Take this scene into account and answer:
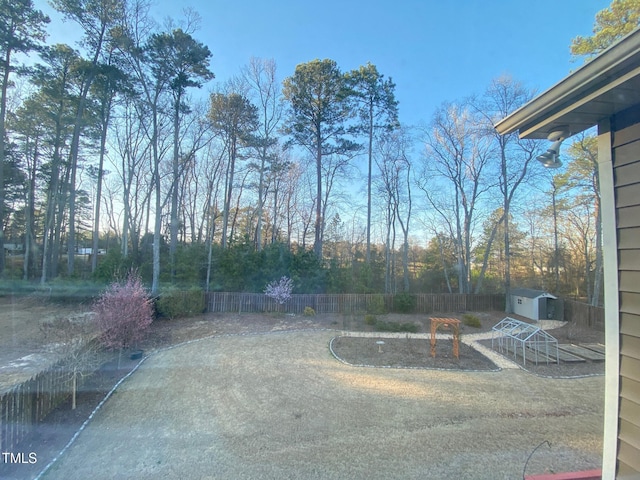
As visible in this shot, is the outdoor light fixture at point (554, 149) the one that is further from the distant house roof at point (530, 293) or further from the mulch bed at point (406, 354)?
the distant house roof at point (530, 293)

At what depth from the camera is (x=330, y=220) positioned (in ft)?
70.3

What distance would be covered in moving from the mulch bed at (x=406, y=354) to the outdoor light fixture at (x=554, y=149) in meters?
5.33

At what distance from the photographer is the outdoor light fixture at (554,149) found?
2007 mm

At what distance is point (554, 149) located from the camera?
82.6 inches

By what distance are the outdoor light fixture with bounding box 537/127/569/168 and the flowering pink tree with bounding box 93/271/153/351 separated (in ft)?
24.1

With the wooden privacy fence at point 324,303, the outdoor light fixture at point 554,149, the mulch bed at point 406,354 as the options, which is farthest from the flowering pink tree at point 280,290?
the outdoor light fixture at point 554,149

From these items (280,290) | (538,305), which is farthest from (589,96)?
(538,305)

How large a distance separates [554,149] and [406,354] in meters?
6.23

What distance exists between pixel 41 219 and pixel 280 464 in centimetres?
2323

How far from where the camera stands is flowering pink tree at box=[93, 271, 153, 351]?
6207mm

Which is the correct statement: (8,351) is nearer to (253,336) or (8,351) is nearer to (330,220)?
(253,336)

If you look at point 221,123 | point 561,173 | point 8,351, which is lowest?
point 8,351

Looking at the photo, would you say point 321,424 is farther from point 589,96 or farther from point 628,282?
point 589,96

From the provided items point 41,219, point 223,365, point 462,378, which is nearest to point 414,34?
point 462,378
